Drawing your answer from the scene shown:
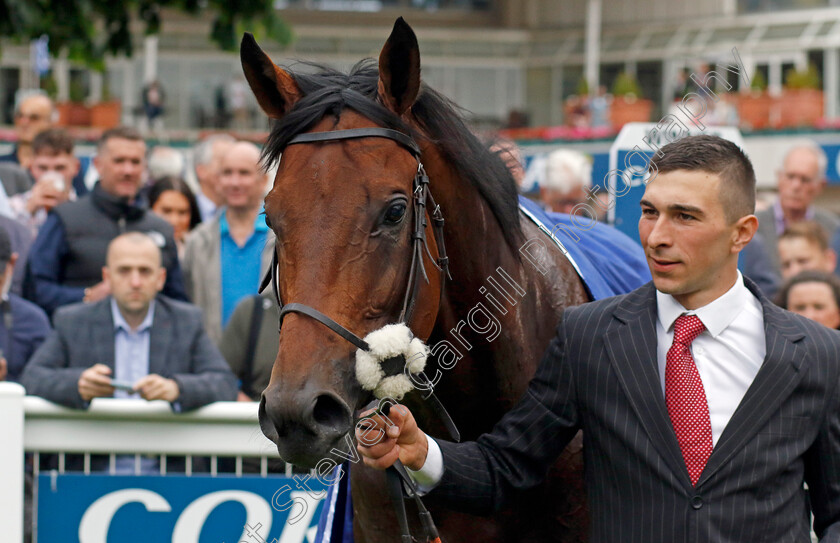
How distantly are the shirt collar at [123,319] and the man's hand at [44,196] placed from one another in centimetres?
188

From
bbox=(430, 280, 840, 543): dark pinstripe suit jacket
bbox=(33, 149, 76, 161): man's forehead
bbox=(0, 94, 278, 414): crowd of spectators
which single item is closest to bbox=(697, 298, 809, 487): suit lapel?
bbox=(430, 280, 840, 543): dark pinstripe suit jacket

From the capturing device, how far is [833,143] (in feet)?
51.9

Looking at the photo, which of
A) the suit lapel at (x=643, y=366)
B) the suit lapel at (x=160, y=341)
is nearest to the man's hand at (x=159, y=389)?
the suit lapel at (x=160, y=341)

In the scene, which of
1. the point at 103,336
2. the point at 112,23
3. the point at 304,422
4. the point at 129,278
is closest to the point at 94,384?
the point at 103,336

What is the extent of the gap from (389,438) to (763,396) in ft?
2.62

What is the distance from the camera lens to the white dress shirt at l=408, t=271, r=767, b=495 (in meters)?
2.25

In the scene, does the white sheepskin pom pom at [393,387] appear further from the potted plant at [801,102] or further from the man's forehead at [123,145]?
the potted plant at [801,102]

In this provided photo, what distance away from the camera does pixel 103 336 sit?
432 cm

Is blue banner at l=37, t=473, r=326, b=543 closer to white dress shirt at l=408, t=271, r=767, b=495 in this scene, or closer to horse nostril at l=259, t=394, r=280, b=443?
horse nostril at l=259, t=394, r=280, b=443

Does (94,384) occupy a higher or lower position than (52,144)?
lower

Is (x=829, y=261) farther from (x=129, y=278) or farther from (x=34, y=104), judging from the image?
(x=34, y=104)

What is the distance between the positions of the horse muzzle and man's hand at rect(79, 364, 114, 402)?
1718mm

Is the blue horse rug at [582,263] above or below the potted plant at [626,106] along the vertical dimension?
below

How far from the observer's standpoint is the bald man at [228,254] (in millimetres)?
5270
